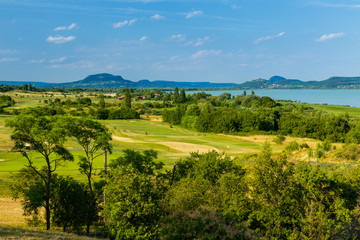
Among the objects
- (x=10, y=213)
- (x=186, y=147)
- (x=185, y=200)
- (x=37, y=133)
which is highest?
(x=37, y=133)

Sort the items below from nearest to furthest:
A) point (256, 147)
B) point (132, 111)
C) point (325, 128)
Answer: point (256, 147) → point (325, 128) → point (132, 111)

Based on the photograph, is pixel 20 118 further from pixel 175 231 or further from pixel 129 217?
pixel 175 231

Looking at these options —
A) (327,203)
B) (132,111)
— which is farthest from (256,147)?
(132,111)

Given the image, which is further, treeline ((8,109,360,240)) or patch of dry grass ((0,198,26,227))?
patch of dry grass ((0,198,26,227))

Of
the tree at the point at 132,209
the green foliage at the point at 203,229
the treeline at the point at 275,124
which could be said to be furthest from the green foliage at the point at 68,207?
the treeline at the point at 275,124

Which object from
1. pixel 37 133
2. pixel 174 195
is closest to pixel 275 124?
pixel 174 195

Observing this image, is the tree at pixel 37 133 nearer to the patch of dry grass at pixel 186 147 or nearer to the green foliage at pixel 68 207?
the green foliage at pixel 68 207

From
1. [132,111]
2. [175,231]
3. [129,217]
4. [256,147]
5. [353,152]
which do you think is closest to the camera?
[175,231]

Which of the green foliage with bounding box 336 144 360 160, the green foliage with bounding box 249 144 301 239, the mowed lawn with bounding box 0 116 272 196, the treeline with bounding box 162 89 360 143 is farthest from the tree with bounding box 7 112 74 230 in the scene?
the treeline with bounding box 162 89 360 143

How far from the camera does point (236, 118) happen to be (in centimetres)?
10338

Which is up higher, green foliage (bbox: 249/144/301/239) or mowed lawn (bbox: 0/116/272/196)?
green foliage (bbox: 249/144/301/239)

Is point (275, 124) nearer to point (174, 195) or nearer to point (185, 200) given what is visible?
point (174, 195)

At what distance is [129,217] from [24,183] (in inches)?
437

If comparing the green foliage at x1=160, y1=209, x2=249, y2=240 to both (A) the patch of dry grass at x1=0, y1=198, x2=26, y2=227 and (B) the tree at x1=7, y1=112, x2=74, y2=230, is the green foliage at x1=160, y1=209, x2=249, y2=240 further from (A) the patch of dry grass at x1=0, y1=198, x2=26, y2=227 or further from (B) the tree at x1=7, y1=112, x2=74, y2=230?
(A) the patch of dry grass at x1=0, y1=198, x2=26, y2=227
